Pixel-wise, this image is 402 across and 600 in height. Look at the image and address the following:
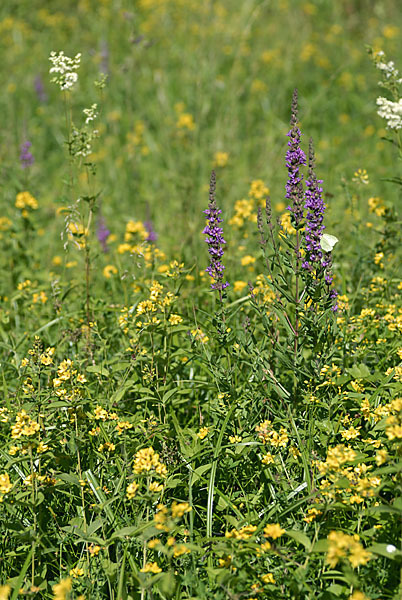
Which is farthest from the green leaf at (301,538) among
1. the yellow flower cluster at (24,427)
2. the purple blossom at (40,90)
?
the purple blossom at (40,90)

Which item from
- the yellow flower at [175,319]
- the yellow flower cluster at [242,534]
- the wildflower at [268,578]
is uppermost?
the yellow flower at [175,319]

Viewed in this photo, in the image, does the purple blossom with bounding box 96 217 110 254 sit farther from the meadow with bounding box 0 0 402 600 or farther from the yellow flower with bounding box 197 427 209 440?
the yellow flower with bounding box 197 427 209 440

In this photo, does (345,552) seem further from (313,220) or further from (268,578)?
(313,220)

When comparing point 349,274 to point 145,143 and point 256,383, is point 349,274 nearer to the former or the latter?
point 256,383

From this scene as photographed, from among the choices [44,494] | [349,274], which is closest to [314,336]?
[44,494]

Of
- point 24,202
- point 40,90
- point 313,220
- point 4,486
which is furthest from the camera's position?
point 40,90

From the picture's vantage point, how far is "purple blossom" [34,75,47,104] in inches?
276

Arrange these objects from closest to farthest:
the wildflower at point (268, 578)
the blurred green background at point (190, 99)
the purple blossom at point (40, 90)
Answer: the wildflower at point (268, 578) < the blurred green background at point (190, 99) < the purple blossom at point (40, 90)

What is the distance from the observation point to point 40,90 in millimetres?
7078

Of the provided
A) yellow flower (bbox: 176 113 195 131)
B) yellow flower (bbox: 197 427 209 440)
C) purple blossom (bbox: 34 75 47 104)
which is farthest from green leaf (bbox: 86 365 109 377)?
purple blossom (bbox: 34 75 47 104)

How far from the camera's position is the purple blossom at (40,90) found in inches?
276

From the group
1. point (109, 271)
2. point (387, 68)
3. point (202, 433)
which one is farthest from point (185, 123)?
point (202, 433)

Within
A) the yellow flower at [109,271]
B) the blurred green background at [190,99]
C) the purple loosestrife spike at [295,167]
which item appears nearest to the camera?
the purple loosestrife spike at [295,167]

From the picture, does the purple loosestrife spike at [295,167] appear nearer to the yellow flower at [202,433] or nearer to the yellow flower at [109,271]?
the yellow flower at [202,433]
